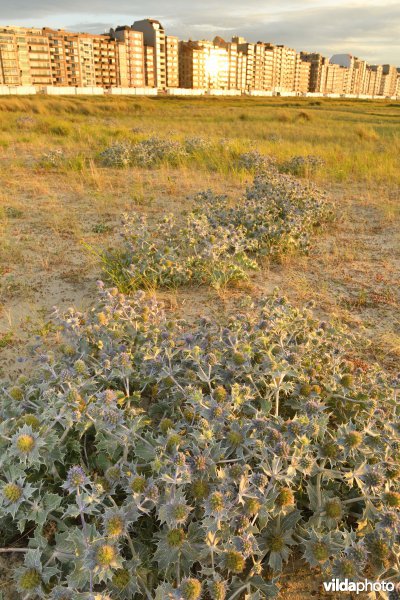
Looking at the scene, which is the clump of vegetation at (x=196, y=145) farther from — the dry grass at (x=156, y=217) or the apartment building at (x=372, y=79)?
the apartment building at (x=372, y=79)

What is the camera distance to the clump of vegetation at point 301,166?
10.3 m

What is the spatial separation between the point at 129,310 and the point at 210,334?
70cm

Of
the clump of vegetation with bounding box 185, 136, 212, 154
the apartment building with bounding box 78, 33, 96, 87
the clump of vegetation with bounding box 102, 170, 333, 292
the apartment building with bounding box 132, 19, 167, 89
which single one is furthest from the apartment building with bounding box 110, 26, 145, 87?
the clump of vegetation with bounding box 102, 170, 333, 292

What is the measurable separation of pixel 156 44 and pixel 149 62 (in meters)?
4.07

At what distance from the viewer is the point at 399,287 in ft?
16.4

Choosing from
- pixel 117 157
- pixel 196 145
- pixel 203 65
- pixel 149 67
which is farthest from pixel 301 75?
pixel 117 157

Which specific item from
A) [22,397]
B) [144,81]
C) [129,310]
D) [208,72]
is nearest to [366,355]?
[129,310]

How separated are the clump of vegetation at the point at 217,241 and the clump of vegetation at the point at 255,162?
335 centimetres

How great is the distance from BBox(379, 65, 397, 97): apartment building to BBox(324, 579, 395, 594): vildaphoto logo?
223566 millimetres

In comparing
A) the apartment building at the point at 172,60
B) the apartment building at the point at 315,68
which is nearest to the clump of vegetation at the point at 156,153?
the apartment building at the point at 172,60

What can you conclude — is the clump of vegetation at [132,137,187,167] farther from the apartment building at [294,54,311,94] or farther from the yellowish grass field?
the apartment building at [294,54,311,94]

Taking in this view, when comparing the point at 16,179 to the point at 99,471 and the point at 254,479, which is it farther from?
the point at 254,479

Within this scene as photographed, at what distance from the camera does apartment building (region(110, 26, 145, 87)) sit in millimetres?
95750

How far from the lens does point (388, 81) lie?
19262 cm
